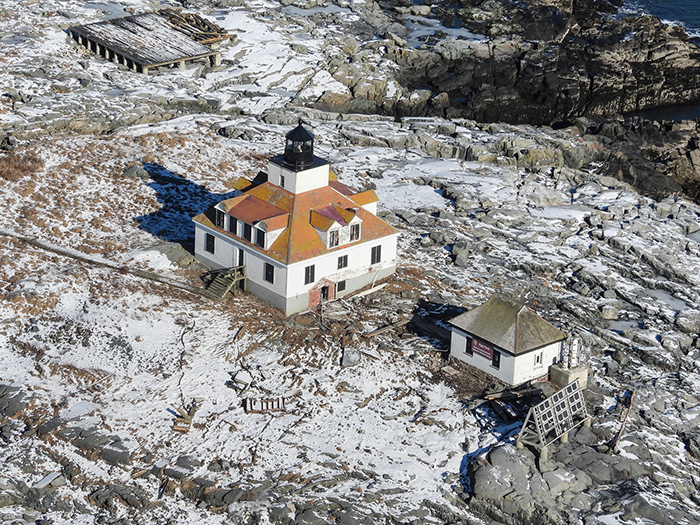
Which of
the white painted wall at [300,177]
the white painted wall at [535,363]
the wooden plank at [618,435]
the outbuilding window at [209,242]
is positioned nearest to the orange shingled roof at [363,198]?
the white painted wall at [300,177]

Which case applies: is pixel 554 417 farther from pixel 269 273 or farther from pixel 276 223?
pixel 276 223

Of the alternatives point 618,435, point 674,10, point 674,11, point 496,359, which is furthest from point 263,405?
point 674,10

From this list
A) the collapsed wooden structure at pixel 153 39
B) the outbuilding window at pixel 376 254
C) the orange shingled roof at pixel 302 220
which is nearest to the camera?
the orange shingled roof at pixel 302 220

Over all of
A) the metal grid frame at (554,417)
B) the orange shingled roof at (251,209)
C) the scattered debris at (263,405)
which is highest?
the orange shingled roof at (251,209)

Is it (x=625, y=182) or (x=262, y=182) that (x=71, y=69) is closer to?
(x=262, y=182)

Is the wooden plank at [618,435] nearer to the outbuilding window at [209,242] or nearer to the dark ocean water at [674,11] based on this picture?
the outbuilding window at [209,242]

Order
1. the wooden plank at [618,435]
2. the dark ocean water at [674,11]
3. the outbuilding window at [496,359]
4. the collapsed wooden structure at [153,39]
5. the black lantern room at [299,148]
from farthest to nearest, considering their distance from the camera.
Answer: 1. the dark ocean water at [674,11]
2. the collapsed wooden structure at [153,39]
3. the black lantern room at [299,148]
4. the outbuilding window at [496,359]
5. the wooden plank at [618,435]

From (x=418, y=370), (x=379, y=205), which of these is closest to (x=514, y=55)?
(x=379, y=205)

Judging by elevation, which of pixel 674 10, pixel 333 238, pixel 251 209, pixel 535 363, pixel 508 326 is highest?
pixel 251 209
